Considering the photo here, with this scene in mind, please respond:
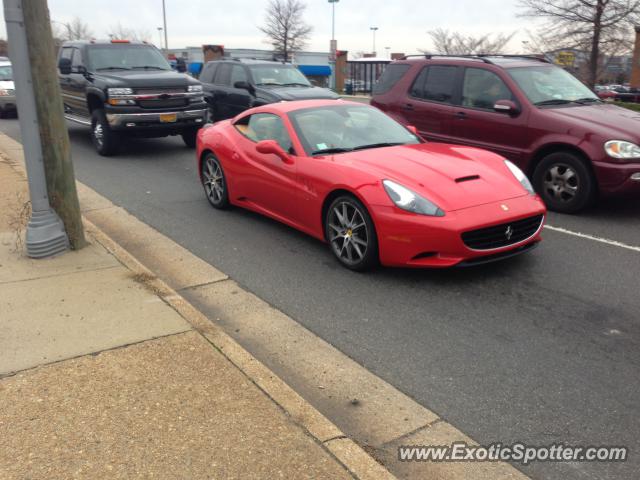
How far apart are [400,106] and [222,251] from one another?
4409 mm

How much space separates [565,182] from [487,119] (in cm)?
139

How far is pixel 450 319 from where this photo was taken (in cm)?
445

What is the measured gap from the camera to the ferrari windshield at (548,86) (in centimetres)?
788

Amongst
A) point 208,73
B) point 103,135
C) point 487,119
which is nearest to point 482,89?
point 487,119

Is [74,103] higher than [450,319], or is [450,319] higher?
[74,103]

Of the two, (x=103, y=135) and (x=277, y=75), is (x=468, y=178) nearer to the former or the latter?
(x=103, y=135)

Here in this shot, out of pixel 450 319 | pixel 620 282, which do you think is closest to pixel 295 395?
pixel 450 319

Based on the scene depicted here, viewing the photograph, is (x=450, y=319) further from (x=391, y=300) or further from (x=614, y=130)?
(x=614, y=130)

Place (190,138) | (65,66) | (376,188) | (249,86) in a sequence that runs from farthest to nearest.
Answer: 1. (190,138)
2. (249,86)
3. (65,66)
4. (376,188)

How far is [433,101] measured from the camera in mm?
8836

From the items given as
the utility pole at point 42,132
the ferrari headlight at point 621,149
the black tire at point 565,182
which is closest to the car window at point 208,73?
the black tire at point 565,182

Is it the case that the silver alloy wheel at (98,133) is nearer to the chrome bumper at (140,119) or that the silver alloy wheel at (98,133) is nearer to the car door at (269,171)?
the chrome bumper at (140,119)

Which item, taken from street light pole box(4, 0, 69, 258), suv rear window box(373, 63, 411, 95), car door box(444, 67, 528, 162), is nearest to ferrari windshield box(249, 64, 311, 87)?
suv rear window box(373, 63, 411, 95)

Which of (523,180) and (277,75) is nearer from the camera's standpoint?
(523,180)
